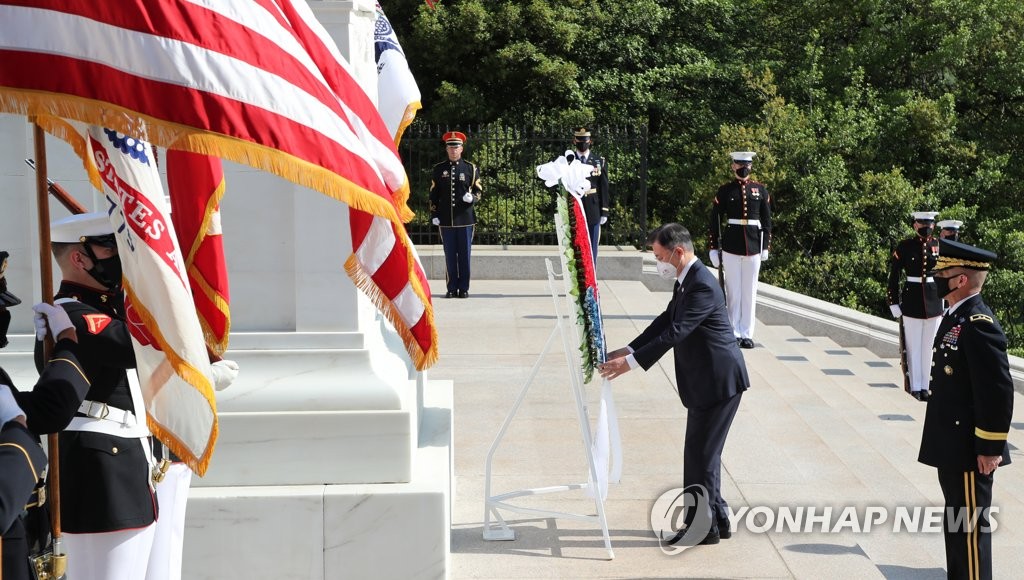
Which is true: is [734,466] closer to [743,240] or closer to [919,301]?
[919,301]

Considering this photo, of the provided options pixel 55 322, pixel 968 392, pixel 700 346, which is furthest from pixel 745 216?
pixel 55 322

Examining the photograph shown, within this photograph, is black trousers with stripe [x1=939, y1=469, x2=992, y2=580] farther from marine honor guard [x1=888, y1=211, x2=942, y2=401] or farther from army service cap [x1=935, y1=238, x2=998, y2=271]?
marine honor guard [x1=888, y1=211, x2=942, y2=401]

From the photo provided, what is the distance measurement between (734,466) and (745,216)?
4.95m

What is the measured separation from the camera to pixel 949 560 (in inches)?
215

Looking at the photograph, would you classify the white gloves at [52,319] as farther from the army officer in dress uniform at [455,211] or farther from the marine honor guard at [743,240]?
the army officer in dress uniform at [455,211]

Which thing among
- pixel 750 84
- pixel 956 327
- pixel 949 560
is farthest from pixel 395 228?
pixel 750 84

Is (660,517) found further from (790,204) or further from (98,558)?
(790,204)

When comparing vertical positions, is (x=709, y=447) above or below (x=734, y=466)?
above

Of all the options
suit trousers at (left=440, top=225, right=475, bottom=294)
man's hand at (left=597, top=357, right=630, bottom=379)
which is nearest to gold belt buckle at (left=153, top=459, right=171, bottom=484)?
man's hand at (left=597, top=357, right=630, bottom=379)

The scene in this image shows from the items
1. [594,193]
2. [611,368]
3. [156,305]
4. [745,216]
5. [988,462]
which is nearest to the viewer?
[156,305]

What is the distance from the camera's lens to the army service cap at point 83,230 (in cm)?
388

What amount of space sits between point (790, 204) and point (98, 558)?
2126 cm

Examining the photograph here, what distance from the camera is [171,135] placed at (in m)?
3.23

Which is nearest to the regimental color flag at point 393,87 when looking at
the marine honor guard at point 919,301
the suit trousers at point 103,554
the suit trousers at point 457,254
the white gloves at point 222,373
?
the white gloves at point 222,373
